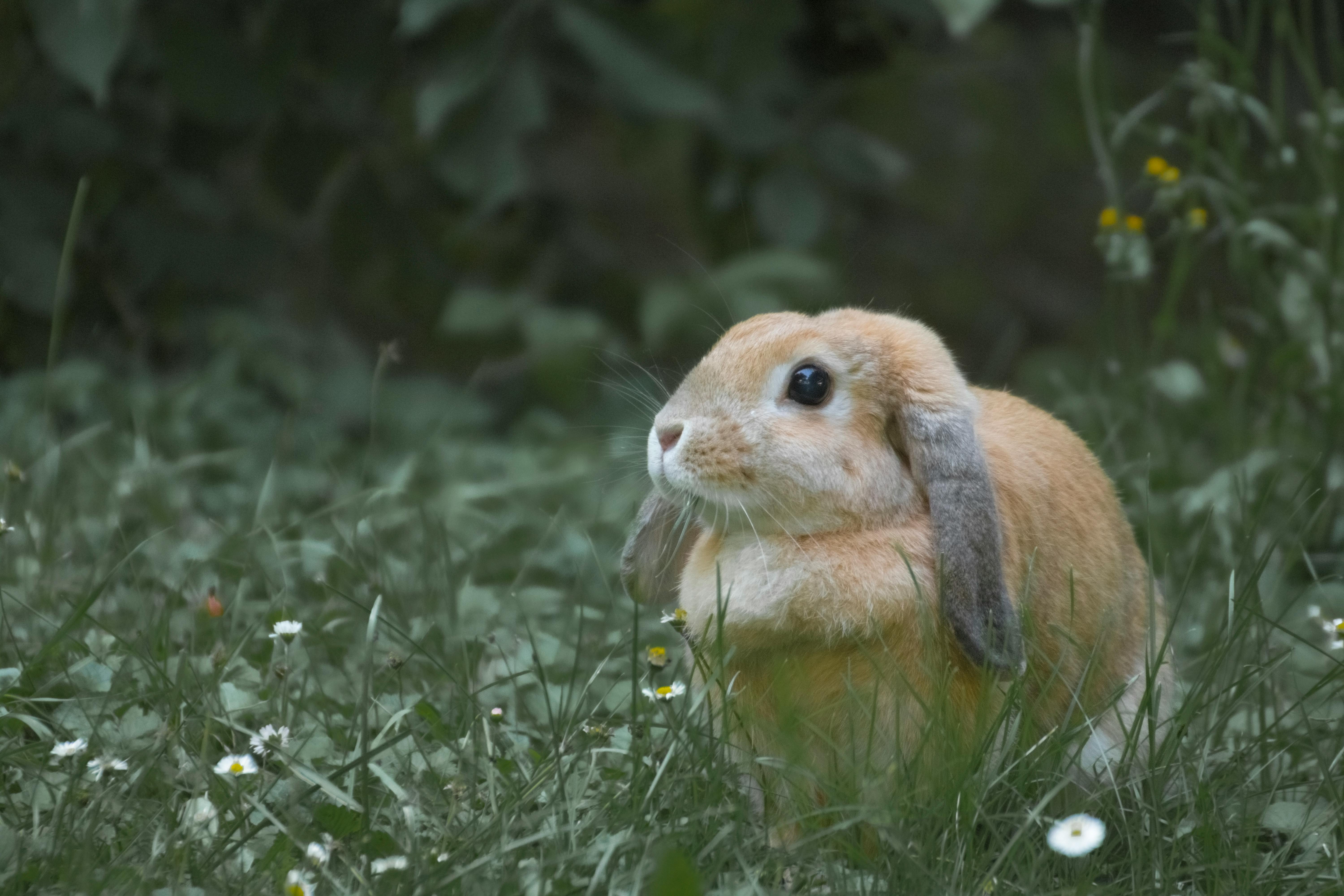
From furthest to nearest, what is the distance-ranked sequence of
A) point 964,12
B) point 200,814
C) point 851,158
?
point 851,158
point 964,12
point 200,814

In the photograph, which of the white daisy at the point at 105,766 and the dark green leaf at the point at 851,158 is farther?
the dark green leaf at the point at 851,158

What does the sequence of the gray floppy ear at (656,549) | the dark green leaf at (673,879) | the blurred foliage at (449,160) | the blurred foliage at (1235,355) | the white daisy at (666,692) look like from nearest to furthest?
1. the dark green leaf at (673,879)
2. the white daisy at (666,692)
3. the gray floppy ear at (656,549)
4. the blurred foliage at (1235,355)
5. the blurred foliage at (449,160)

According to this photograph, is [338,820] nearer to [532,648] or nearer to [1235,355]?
[532,648]

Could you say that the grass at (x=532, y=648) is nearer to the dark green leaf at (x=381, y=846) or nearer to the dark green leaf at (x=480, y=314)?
the dark green leaf at (x=381, y=846)

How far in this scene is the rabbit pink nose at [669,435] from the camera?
206 centimetres

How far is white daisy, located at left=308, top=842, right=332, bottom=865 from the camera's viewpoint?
1681mm

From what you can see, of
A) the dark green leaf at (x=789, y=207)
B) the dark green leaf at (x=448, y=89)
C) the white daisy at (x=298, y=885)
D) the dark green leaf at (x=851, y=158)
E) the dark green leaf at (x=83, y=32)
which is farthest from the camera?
the dark green leaf at (x=851, y=158)

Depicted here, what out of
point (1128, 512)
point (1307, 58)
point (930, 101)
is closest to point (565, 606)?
point (1128, 512)

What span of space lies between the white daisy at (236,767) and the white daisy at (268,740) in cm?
2

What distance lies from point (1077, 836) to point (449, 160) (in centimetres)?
308

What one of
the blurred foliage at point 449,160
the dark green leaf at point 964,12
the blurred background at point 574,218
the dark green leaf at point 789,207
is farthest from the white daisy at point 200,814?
the dark green leaf at point 789,207

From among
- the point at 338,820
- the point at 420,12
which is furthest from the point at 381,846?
the point at 420,12

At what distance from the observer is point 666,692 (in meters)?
2.04

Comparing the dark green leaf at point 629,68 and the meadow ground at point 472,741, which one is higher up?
the dark green leaf at point 629,68
